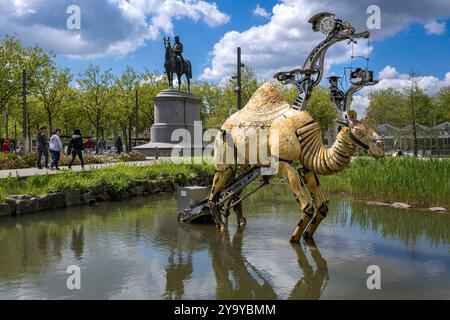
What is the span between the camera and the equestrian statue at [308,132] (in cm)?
645

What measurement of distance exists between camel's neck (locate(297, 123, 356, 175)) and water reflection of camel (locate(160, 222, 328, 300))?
4.35 feet

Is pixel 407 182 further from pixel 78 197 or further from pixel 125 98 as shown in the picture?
pixel 125 98

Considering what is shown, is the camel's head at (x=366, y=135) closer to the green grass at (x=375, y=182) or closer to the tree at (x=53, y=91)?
the green grass at (x=375, y=182)

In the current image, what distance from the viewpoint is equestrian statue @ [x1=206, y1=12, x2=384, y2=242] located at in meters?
6.45

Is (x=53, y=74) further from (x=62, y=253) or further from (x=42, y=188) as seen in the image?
(x=62, y=253)

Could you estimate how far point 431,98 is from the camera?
5178cm

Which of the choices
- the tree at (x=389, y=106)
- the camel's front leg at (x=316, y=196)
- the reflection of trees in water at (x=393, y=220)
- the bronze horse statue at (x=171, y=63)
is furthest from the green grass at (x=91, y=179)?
the tree at (x=389, y=106)

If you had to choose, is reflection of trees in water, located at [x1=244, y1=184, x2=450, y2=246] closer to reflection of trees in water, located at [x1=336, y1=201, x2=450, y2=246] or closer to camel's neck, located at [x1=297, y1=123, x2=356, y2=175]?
reflection of trees in water, located at [x1=336, y1=201, x2=450, y2=246]

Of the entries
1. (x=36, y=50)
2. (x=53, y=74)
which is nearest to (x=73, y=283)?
(x=36, y=50)

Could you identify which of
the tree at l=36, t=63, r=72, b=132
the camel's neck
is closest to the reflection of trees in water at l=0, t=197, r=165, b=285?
the camel's neck

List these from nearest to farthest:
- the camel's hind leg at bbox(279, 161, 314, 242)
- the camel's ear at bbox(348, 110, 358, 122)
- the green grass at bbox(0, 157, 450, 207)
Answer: the camel's ear at bbox(348, 110, 358, 122), the camel's hind leg at bbox(279, 161, 314, 242), the green grass at bbox(0, 157, 450, 207)

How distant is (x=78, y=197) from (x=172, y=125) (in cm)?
1213
